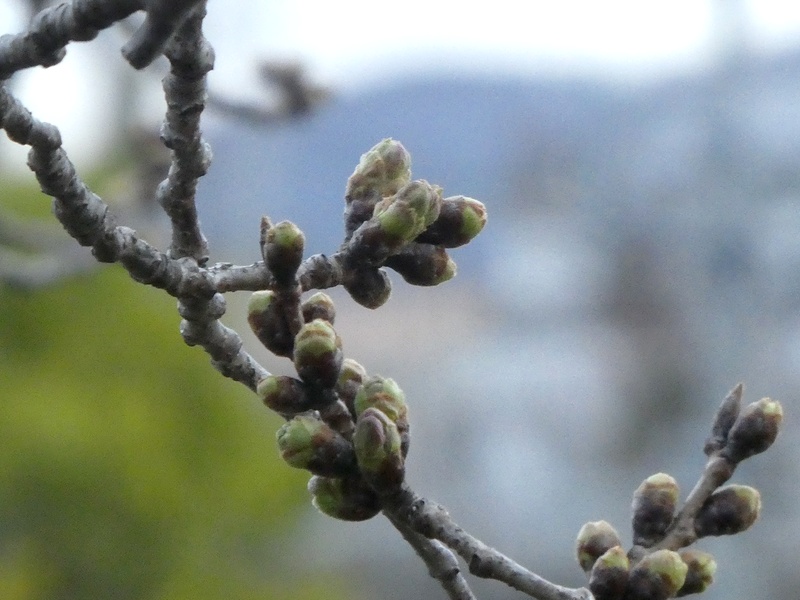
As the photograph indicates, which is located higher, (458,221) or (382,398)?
(458,221)

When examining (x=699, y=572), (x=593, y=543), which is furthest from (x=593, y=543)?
(x=699, y=572)

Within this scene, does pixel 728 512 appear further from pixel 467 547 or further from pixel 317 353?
pixel 317 353

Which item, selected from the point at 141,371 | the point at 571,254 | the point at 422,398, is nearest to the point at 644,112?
the point at 571,254

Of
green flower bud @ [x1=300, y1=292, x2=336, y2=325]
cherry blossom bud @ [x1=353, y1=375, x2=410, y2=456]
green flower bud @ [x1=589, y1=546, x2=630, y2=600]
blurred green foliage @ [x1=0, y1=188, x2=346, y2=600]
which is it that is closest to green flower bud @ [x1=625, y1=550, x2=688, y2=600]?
green flower bud @ [x1=589, y1=546, x2=630, y2=600]

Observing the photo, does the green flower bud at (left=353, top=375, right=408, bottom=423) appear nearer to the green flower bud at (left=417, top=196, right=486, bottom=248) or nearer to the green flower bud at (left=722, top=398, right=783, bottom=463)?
the green flower bud at (left=417, top=196, right=486, bottom=248)

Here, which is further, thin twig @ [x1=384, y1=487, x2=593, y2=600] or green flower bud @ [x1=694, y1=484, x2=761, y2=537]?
green flower bud @ [x1=694, y1=484, x2=761, y2=537]

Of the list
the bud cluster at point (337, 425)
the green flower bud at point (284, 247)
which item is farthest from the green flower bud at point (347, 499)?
the green flower bud at point (284, 247)
